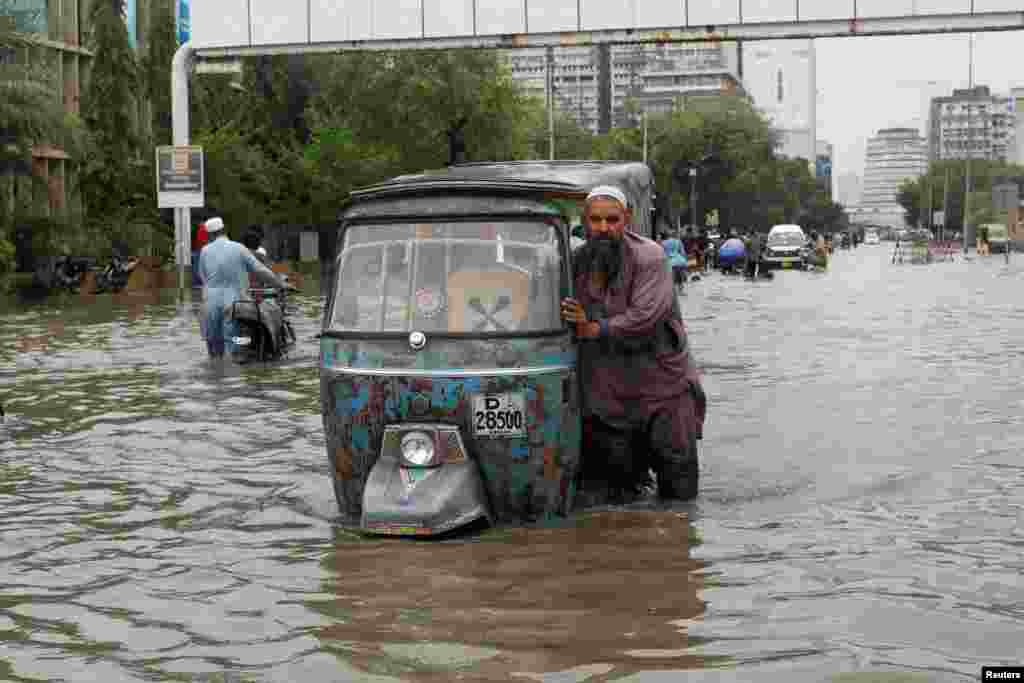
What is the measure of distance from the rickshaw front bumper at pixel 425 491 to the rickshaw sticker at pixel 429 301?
0.57 m

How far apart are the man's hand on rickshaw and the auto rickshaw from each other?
8 cm

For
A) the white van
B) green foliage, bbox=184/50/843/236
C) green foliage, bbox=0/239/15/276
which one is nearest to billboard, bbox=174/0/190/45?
green foliage, bbox=184/50/843/236

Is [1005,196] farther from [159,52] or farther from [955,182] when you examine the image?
[955,182]

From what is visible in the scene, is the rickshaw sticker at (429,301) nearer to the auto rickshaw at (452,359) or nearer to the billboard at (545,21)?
the auto rickshaw at (452,359)

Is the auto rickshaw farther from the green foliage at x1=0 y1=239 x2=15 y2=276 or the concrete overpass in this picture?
the concrete overpass

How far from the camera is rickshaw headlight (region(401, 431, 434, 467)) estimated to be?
801cm

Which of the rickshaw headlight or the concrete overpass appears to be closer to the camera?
the rickshaw headlight

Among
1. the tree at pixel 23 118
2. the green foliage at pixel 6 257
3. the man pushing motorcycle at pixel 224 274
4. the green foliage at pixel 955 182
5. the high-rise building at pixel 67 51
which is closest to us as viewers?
the man pushing motorcycle at pixel 224 274

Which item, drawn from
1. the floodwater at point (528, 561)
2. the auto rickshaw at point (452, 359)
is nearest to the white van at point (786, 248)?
the floodwater at point (528, 561)

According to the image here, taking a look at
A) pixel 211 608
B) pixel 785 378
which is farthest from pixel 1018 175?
pixel 211 608

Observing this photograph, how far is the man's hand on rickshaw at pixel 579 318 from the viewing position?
26.7 ft

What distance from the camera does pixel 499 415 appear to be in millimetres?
8055

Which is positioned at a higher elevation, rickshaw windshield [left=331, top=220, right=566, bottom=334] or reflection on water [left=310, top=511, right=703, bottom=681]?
rickshaw windshield [left=331, top=220, right=566, bottom=334]

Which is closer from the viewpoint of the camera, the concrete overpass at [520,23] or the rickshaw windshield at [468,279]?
the rickshaw windshield at [468,279]
